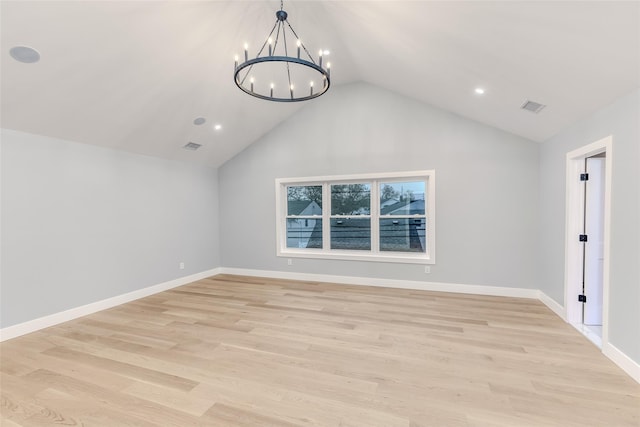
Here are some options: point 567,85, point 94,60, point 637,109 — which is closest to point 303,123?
point 94,60

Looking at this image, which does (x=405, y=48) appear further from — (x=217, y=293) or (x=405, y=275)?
(x=217, y=293)

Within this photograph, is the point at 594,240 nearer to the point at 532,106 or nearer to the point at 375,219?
the point at 532,106

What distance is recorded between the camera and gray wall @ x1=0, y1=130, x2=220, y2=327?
3273 mm

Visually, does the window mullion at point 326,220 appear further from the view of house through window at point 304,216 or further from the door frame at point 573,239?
the door frame at point 573,239

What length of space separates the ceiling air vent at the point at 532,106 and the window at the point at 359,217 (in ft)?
5.17

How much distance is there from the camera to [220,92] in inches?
163

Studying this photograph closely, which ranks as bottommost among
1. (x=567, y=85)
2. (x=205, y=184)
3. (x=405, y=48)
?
(x=205, y=184)

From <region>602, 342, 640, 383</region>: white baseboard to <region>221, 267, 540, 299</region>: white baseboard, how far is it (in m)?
1.76

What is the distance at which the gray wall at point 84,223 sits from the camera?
327 cm

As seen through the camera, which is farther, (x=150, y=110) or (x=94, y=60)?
(x=150, y=110)

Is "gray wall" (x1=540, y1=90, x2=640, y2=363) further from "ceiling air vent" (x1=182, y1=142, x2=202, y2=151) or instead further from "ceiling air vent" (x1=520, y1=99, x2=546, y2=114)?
"ceiling air vent" (x1=182, y1=142, x2=202, y2=151)

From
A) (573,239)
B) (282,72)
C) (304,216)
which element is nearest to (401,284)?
(304,216)

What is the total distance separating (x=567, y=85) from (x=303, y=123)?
394cm

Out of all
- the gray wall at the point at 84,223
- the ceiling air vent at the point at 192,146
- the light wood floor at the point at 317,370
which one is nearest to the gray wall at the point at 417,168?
the light wood floor at the point at 317,370
